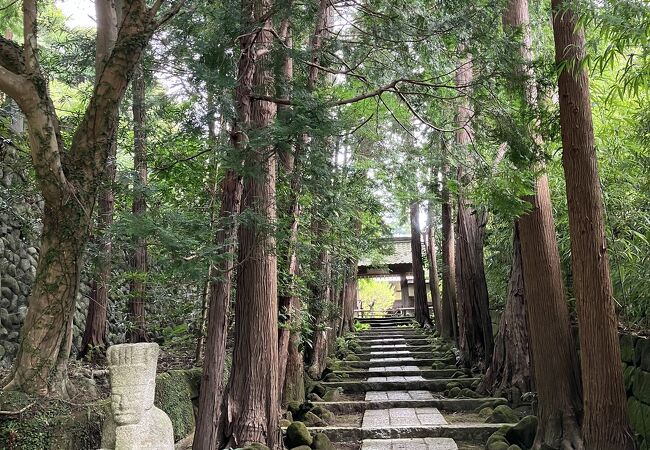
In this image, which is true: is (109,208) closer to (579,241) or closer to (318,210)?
(318,210)

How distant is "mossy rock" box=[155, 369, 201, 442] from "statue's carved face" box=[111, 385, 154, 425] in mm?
2785

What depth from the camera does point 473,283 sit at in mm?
11977

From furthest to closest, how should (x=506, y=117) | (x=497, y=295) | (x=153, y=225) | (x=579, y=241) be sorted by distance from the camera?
1. (x=497, y=295)
2. (x=506, y=117)
3. (x=579, y=241)
4. (x=153, y=225)

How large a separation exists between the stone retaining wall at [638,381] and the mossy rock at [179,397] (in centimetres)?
483

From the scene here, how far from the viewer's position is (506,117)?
634cm

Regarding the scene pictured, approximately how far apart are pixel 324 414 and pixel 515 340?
327 cm

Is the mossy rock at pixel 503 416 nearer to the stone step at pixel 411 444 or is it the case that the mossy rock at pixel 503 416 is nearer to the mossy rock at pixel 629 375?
the stone step at pixel 411 444

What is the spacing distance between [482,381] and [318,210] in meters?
4.77

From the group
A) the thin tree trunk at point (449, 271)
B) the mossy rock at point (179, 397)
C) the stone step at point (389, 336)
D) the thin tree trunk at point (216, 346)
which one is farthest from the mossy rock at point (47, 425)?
the stone step at point (389, 336)

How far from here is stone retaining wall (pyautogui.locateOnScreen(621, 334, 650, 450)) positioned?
217 inches

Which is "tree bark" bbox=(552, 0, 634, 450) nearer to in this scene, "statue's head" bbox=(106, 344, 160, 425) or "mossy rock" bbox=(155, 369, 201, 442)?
"statue's head" bbox=(106, 344, 160, 425)

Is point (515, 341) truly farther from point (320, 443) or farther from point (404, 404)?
point (320, 443)

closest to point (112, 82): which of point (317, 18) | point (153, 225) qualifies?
point (153, 225)

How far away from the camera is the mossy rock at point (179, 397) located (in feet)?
21.6
